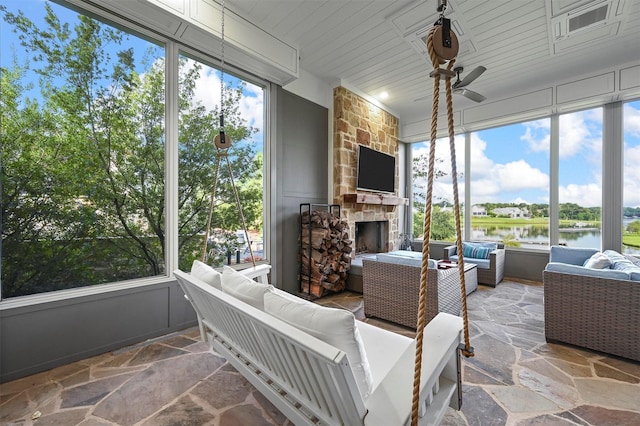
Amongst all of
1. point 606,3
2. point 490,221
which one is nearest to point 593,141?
point 490,221

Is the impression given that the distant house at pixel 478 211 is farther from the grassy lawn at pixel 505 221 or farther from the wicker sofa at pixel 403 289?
the wicker sofa at pixel 403 289

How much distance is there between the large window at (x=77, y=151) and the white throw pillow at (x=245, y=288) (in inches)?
56.4

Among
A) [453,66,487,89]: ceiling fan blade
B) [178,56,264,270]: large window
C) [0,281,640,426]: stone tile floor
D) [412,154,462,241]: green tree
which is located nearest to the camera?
[0,281,640,426]: stone tile floor

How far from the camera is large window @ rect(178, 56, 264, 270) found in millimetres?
2873

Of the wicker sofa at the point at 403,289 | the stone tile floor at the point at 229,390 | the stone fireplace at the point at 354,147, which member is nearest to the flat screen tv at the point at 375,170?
the stone fireplace at the point at 354,147

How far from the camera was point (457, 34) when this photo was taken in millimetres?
3092

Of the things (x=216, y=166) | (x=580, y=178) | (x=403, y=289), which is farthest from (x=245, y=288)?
(x=580, y=178)

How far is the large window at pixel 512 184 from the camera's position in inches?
185

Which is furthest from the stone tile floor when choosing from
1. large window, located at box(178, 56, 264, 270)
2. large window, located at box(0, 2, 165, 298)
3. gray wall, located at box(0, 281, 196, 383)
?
large window, located at box(178, 56, 264, 270)

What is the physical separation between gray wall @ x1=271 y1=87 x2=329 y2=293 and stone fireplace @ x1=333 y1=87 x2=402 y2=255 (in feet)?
0.88

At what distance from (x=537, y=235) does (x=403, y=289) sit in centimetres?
353

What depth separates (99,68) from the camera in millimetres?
2369

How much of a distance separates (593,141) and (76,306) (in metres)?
6.74

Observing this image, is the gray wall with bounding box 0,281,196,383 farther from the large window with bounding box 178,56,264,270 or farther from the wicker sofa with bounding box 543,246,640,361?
the wicker sofa with bounding box 543,246,640,361
